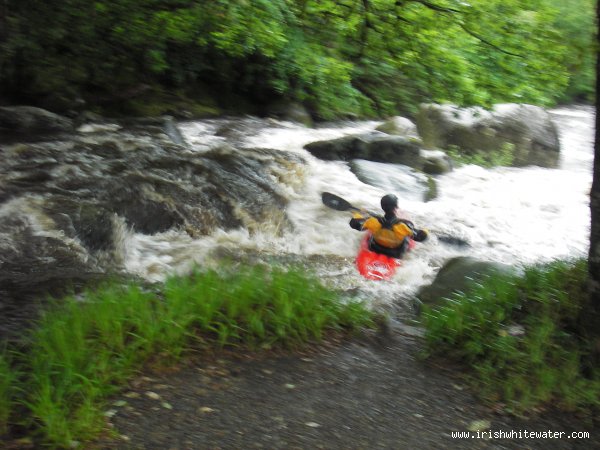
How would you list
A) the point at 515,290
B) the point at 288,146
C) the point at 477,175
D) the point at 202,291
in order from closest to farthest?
the point at 202,291 < the point at 515,290 < the point at 288,146 < the point at 477,175

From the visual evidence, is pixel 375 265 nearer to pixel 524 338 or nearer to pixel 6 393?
pixel 524 338

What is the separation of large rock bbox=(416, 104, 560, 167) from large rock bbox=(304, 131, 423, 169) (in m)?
2.06

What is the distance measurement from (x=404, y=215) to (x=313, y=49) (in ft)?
8.58

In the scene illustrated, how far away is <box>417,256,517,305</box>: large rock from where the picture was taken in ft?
19.0

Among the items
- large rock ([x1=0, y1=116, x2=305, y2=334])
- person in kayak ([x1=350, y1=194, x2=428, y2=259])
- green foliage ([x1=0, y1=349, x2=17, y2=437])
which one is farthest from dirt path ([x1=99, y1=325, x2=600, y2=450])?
person in kayak ([x1=350, y1=194, x2=428, y2=259])

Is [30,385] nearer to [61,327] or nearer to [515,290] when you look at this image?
[61,327]

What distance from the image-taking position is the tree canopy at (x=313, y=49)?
648 cm

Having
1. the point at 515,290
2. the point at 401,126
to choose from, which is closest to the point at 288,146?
the point at 401,126

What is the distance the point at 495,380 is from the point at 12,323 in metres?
3.36

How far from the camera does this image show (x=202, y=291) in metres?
4.12

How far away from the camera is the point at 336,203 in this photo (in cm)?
874

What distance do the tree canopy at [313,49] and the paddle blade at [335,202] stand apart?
4.67 feet

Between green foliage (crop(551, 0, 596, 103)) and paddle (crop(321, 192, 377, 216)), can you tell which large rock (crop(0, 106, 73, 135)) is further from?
green foliage (crop(551, 0, 596, 103))

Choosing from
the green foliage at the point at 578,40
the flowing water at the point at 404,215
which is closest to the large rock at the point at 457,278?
the flowing water at the point at 404,215
